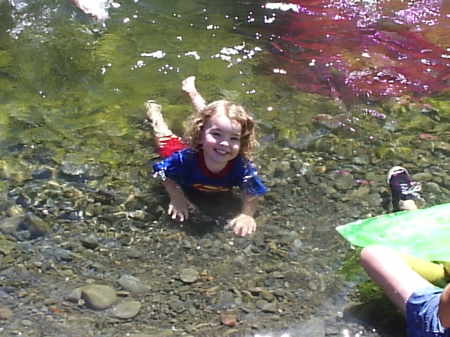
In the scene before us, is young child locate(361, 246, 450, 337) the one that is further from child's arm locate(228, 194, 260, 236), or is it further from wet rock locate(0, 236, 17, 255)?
wet rock locate(0, 236, 17, 255)

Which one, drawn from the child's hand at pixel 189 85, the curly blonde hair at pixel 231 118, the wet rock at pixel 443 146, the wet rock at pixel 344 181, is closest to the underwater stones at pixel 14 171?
the curly blonde hair at pixel 231 118

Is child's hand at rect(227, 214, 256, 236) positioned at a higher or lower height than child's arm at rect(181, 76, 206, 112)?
lower

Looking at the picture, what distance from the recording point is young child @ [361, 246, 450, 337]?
2.86 meters

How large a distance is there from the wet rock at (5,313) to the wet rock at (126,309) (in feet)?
1.55

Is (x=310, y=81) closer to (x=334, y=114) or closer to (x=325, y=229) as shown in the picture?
(x=334, y=114)

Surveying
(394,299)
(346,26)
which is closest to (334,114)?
(346,26)

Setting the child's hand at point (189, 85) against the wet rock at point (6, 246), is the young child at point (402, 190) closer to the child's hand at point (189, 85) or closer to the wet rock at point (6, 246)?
the child's hand at point (189, 85)

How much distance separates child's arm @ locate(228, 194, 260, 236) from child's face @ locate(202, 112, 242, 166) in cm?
29

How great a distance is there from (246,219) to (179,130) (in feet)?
4.05

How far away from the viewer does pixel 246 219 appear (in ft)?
13.4

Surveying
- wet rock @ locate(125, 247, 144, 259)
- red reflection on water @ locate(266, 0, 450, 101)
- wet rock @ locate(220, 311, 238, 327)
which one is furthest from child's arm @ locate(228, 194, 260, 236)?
red reflection on water @ locate(266, 0, 450, 101)

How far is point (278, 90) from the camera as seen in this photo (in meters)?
5.64

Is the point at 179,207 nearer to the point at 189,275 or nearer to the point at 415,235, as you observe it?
the point at 189,275

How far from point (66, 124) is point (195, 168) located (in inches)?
46.2
